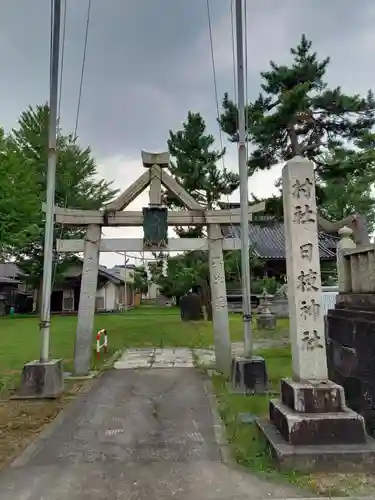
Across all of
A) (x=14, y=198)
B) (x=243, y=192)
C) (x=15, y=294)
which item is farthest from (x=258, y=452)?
(x=15, y=294)

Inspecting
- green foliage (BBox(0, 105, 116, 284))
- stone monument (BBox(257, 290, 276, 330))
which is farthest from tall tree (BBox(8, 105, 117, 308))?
stone monument (BBox(257, 290, 276, 330))

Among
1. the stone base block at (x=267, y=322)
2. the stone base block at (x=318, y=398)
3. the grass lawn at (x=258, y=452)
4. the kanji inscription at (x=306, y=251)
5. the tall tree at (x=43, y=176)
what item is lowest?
the grass lawn at (x=258, y=452)

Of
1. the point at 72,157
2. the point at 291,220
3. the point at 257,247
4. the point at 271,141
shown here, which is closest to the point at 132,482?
the point at 291,220

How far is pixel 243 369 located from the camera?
7.57 m

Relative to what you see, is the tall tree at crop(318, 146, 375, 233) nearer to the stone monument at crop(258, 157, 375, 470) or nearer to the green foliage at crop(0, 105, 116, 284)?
the stone monument at crop(258, 157, 375, 470)

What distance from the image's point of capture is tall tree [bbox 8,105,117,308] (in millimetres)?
26594

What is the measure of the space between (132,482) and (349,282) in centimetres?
453

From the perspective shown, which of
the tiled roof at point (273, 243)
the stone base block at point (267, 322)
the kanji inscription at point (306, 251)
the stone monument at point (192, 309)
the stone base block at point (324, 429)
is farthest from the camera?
the tiled roof at point (273, 243)

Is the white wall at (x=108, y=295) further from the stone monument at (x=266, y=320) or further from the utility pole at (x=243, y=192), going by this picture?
the utility pole at (x=243, y=192)

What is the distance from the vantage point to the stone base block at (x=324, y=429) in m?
4.20

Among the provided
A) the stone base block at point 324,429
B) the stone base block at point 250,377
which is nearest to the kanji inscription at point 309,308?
the stone base block at point 324,429

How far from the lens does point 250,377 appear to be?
753 cm

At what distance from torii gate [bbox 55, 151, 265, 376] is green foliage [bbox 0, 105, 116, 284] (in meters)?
15.8

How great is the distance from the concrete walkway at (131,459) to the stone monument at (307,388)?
0.62 metres
